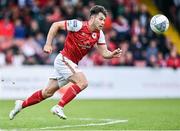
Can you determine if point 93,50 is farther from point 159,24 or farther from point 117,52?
point 117,52

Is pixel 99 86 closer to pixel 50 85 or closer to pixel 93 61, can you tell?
pixel 93 61

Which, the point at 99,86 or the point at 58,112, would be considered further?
the point at 99,86

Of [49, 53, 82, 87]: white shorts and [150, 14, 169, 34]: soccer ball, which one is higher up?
[150, 14, 169, 34]: soccer ball

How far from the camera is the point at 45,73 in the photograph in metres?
24.7

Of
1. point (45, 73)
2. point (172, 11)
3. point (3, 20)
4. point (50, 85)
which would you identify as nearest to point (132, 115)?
point (50, 85)

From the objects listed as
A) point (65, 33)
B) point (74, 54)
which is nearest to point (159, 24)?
point (74, 54)

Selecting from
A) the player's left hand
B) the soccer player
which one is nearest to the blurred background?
the soccer player

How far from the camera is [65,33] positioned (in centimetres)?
2658

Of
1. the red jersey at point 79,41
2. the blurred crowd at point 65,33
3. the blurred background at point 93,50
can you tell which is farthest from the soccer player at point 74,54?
the blurred crowd at point 65,33

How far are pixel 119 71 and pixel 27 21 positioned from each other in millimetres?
4529

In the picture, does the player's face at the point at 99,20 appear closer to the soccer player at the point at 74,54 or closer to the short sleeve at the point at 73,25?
the soccer player at the point at 74,54

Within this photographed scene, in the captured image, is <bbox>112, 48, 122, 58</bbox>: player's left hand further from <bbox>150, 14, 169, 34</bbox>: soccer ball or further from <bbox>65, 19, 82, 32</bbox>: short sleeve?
<bbox>150, 14, 169, 34</bbox>: soccer ball

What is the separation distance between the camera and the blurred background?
25000 mm

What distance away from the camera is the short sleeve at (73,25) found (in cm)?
1298
